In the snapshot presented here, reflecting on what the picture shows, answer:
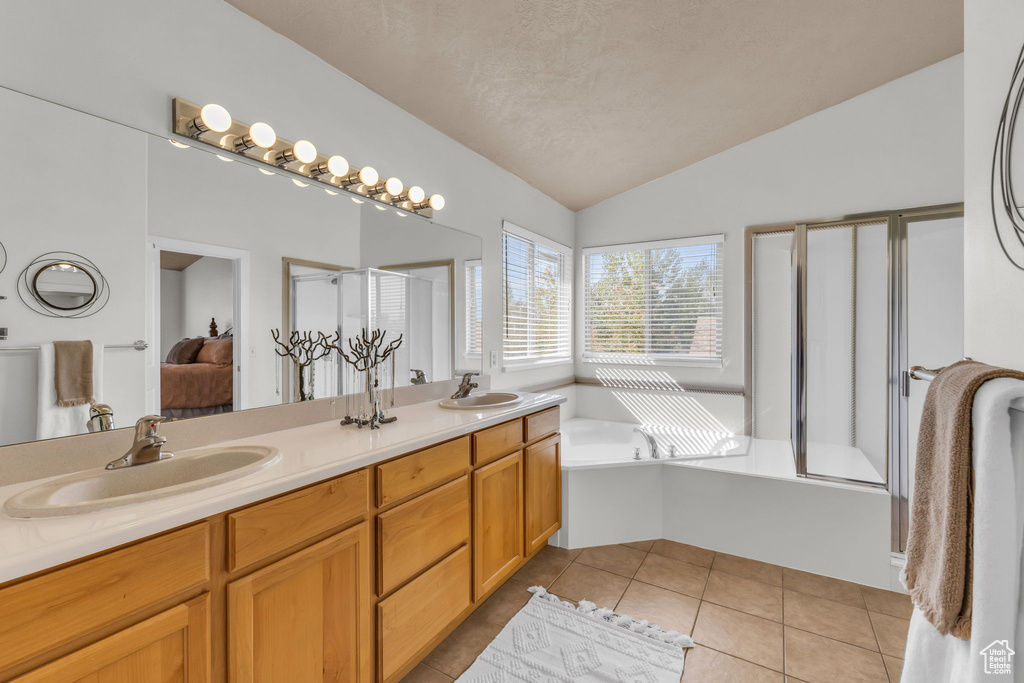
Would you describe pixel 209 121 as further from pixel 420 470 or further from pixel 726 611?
pixel 726 611

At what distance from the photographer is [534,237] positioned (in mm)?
3549

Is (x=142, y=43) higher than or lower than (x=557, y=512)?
higher

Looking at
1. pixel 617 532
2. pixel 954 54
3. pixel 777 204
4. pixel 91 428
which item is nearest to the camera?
pixel 91 428

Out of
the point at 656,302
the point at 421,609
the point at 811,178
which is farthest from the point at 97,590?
the point at 811,178

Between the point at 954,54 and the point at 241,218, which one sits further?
the point at 954,54

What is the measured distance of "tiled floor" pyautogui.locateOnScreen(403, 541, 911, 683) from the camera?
1.79m

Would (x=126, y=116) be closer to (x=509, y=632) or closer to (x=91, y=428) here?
(x=91, y=428)

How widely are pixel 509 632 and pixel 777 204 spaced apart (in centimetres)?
317

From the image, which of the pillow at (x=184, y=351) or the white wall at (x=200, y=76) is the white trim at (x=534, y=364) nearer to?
the white wall at (x=200, y=76)

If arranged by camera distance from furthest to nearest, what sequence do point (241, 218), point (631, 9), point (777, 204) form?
point (777, 204), point (631, 9), point (241, 218)

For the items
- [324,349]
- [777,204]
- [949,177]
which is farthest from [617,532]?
[949,177]

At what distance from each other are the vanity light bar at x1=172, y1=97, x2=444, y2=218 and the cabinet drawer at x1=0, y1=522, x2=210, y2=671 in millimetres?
1279

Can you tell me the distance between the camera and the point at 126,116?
1.41m

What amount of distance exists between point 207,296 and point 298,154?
66 centimetres
